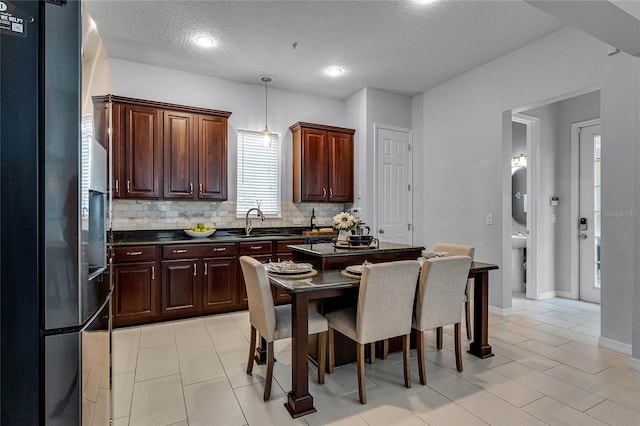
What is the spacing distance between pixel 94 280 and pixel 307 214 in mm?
4327

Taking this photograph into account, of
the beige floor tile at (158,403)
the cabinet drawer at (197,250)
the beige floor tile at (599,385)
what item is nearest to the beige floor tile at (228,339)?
the beige floor tile at (158,403)

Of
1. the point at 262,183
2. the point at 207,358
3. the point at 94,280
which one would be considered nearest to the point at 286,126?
the point at 262,183

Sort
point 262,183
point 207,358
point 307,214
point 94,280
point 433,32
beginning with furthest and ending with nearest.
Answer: point 307,214
point 262,183
point 433,32
point 207,358
point 94,280

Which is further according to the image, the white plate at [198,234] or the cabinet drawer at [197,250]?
the white plate at [198,234]

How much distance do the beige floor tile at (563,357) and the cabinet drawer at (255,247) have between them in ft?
9.75

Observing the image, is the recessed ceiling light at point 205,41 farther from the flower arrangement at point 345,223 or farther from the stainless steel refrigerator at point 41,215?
the stainless steel refrigerator at point 41,215

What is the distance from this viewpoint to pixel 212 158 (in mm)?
4434

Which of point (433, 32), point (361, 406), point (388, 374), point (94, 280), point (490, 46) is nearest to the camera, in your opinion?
point (94, 280)

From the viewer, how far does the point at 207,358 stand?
2955 mm

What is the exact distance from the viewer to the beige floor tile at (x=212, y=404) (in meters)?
2.08

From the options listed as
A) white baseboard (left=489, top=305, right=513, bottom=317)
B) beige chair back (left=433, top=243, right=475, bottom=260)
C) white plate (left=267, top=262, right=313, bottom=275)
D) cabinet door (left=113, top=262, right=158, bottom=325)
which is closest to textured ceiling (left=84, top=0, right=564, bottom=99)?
beige chair back (left=433, top=243, right=475, bottom=260)

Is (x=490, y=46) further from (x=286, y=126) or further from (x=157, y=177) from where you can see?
(x=157, y=177)

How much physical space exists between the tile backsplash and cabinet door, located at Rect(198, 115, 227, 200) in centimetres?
33

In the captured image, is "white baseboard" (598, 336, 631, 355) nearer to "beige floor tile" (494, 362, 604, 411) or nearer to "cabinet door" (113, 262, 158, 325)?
"beige floor tile" (494, 362, 604, 411)
